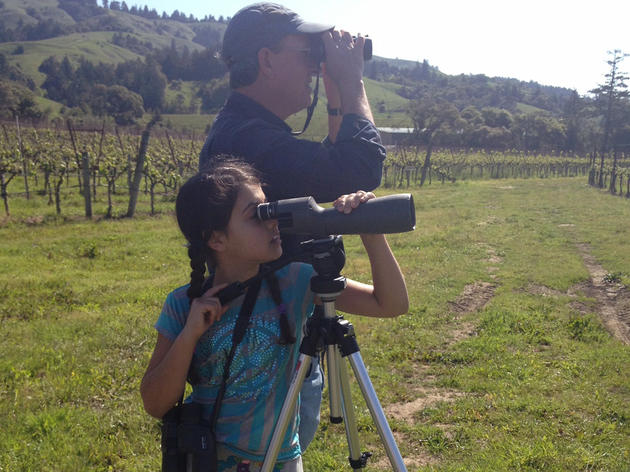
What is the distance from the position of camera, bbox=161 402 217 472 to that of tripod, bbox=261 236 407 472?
0.16 metres

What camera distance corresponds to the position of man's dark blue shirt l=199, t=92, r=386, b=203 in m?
1.57

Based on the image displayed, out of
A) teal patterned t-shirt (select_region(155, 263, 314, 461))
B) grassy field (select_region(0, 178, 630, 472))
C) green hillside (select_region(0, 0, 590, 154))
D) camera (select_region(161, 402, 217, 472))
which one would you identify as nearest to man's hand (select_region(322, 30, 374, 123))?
teal patterned t-shirt (select_region(155, 263, 314, 461))

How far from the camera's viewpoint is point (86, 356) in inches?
185

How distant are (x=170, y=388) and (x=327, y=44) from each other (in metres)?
1.13

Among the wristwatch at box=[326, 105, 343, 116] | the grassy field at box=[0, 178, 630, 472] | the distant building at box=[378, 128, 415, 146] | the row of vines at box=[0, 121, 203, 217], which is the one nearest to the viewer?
the wristwatch at box=[326, 105, 343, 116]

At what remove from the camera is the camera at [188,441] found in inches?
54.9

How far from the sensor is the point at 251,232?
1.52 meters

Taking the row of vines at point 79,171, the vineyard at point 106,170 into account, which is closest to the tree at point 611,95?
the vineyard at point 106,170

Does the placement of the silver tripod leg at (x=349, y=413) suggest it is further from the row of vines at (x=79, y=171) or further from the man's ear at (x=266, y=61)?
the row of vines at (x=79, y=171)

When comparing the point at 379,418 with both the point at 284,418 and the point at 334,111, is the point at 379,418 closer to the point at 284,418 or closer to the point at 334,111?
the point at 284,418

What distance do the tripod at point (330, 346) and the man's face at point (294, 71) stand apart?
2.01 ft

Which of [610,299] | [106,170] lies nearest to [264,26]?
[610,299]

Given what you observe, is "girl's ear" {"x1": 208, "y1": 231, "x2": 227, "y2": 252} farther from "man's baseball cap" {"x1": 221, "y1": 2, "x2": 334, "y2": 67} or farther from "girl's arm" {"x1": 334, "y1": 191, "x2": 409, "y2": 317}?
"man's baseball cap" {"x1": 221, "y1": 2, "x2": 334, "y2": 67}

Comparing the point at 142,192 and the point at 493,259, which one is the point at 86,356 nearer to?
the point at 493,259
